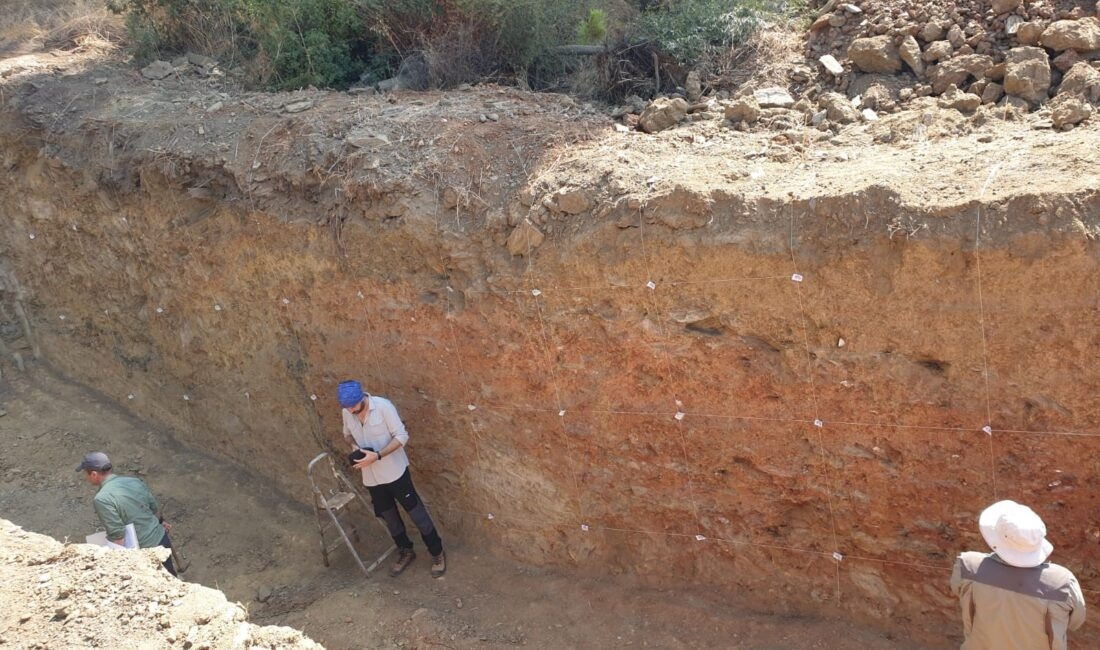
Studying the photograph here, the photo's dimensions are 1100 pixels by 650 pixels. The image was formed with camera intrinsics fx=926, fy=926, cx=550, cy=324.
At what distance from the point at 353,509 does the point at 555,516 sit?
1.66m

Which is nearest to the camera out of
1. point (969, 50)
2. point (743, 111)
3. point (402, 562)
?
point (969, 50)

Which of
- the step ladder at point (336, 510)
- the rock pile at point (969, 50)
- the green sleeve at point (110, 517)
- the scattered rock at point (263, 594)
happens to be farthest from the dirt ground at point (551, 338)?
the green sleeve at point (110, 517)

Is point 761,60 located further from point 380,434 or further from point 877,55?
point 380,434

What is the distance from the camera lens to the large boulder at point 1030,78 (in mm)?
5066

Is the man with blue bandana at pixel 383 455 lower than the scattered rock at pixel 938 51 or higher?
lower

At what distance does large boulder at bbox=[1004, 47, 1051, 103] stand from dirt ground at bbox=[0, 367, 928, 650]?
303 cm

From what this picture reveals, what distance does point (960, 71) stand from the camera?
5.39 meters

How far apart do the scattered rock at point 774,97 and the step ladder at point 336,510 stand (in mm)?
3582

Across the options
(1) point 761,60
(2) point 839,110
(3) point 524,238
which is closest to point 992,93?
(2) point 839,110

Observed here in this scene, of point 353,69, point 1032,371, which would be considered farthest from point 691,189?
point 353,69

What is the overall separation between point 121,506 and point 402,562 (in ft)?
5.59

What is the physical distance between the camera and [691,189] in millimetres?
4785

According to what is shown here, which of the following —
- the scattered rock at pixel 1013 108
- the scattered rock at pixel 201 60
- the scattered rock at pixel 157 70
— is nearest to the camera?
the scattered rock at pixel 1013 108

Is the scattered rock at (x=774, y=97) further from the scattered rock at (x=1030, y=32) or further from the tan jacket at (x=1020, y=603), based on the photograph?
the tan jacket at (x=1020, y=603)
